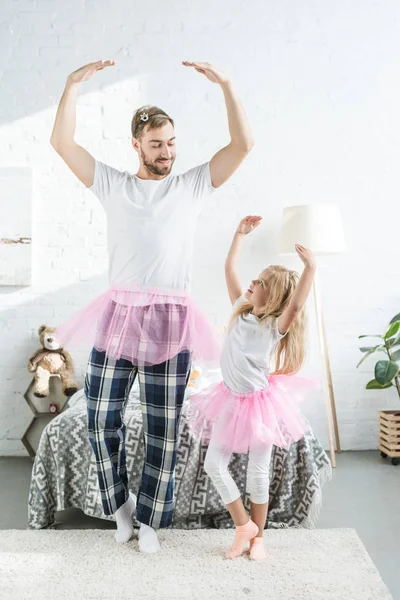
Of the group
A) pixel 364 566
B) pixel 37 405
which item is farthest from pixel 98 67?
pixel 37 405

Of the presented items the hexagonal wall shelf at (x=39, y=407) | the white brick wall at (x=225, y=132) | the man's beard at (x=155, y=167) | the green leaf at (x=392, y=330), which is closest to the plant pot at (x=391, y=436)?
the white brick wall at (x=225, y=132)

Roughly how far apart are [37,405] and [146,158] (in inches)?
73.9

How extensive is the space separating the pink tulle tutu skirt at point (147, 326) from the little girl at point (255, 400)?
0.17 meters

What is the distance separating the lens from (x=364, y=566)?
2.01 metres

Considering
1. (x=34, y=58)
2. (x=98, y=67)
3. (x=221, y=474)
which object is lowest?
(x=221, y=474)

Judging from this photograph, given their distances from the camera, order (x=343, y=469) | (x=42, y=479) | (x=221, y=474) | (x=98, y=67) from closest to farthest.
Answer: (x=98, y=67), (x=221, y=474), (x=42, y=479), (x=343, y=469)

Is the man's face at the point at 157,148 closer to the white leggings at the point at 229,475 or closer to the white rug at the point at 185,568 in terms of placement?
the white leggings at the point at 229,475

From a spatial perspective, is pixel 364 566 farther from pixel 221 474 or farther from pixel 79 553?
pixel 79 553

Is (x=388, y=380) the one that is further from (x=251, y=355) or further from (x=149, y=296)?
(x=149, y=296)

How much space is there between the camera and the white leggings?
81.7 inches

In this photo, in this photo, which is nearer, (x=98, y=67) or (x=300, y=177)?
(x=98, y=67)

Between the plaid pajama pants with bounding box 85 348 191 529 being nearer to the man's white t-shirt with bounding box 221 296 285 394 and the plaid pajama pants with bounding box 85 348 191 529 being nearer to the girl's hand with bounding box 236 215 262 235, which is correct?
the man's white t-shirt with bounding box 221 296 285 394

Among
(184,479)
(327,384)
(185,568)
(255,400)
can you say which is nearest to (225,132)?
(327,384)

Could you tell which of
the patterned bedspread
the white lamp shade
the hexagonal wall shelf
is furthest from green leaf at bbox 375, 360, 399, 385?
the hexagonal wall shelf
